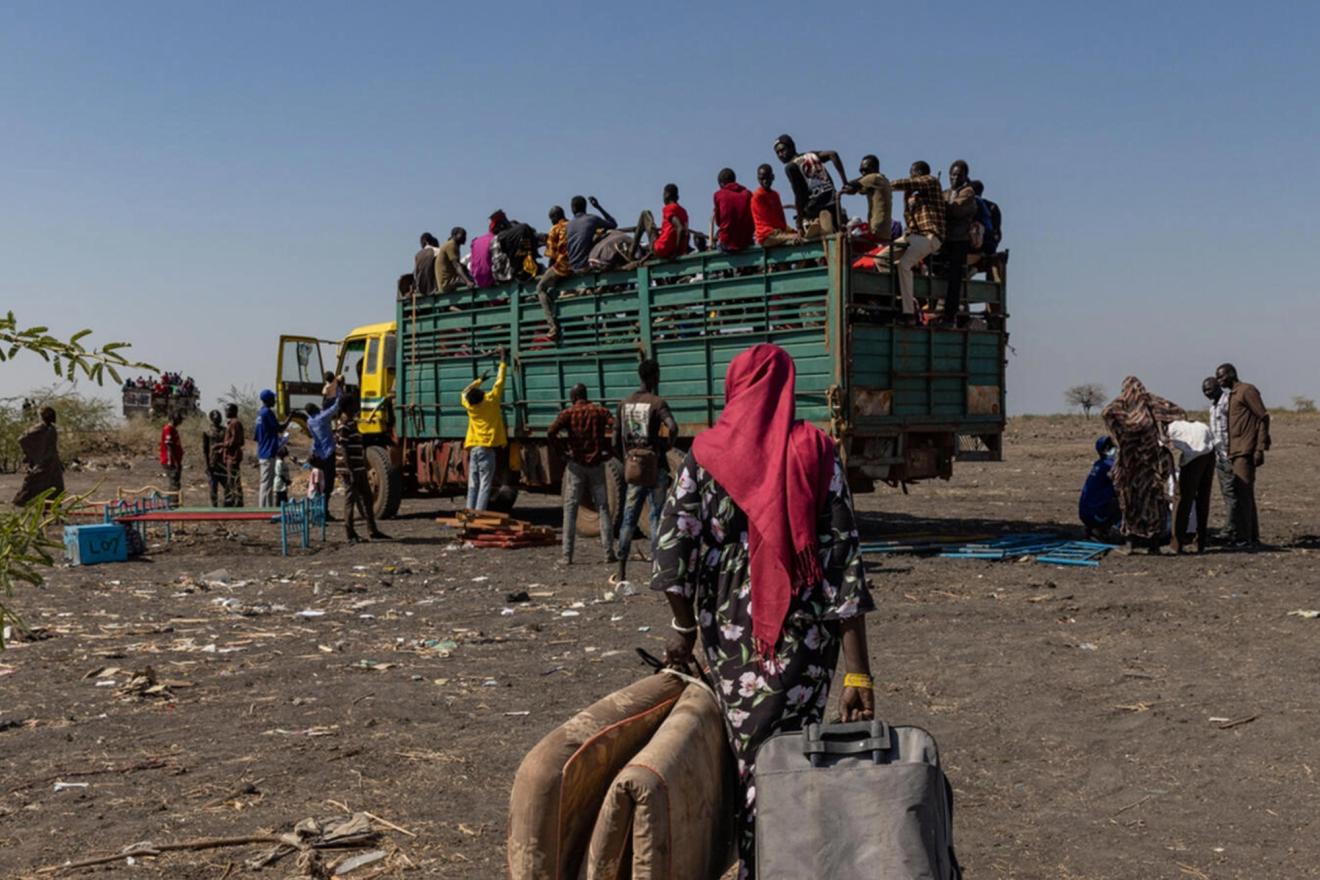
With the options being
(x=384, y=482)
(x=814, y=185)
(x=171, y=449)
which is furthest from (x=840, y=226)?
(x=171, y=449)

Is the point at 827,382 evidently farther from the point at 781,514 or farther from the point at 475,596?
the point at 781,514

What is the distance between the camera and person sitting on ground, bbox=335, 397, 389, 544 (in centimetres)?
1348

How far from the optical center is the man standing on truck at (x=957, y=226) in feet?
38.0

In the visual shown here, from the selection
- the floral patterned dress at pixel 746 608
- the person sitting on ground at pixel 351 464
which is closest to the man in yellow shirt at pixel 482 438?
the person sitting on ground at pixel 351 464

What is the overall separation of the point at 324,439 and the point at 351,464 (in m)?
0.39

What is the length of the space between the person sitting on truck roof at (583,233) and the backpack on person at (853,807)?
10566 millimetres

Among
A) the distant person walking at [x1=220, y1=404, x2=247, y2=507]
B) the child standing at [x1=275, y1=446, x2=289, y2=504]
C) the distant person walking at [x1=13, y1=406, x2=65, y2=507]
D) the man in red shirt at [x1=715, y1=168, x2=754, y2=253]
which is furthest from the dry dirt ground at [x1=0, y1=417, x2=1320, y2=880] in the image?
the distant person walking at [x1=220, y1=404, x2=247, y2=507]

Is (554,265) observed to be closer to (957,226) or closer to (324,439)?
(324,439)

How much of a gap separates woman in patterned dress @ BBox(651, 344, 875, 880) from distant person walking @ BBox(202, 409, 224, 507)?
14.6 m

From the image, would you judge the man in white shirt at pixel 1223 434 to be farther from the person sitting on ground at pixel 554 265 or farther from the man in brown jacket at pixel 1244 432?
the person sitting on ground at pixel 554 265

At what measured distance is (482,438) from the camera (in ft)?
44.2

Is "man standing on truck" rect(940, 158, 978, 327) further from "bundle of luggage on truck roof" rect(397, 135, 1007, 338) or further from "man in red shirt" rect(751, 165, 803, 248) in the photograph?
"man in red shirt" rect(751, 165, 803, 248)

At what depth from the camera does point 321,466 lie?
1365 centimetres

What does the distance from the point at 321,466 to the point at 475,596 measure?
4310 millimetres
